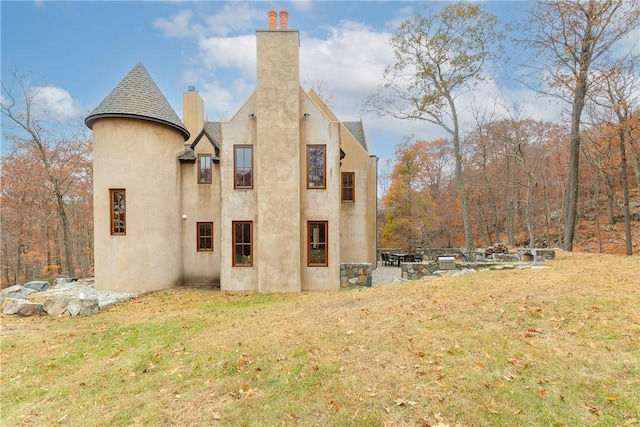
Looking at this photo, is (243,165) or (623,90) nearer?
(243,165)

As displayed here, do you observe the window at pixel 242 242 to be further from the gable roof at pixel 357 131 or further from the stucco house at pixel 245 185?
the gable roof at pixel 357 131

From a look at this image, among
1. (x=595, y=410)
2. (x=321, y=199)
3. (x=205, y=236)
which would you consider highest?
(x=321, y=199)

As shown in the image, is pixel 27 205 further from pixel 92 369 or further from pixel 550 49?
pixel 550 49

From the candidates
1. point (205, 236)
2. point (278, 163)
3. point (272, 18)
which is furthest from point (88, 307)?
point (272, 18)

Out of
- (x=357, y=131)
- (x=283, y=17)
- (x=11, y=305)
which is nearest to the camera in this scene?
(x=11, y=305)

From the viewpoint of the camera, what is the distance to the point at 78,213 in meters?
24.0

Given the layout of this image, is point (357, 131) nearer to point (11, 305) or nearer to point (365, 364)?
point (365, 364)

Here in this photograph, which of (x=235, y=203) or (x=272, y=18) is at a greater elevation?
(x=272, y=18)

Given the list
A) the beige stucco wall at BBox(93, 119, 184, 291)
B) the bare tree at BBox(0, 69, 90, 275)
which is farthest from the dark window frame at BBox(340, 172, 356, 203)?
the bare tree at BBox(0, 69, 90, 275)

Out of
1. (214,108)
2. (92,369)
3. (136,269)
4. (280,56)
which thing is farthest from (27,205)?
(92,369)

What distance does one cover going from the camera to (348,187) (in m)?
16.6

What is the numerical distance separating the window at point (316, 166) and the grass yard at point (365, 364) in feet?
18.0

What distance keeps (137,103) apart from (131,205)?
3.98 metres

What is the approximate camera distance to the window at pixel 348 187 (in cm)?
1652
